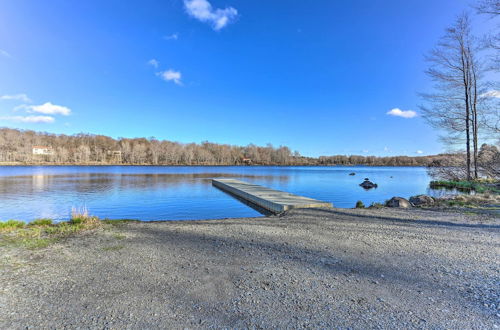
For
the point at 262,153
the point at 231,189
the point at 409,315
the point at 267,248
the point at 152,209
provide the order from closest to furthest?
the point at 409,315 → the point at 267,248 → the point at 152,209 → the point at 231,189 → the point at 262,153

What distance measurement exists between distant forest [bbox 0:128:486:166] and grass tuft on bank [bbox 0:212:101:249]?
3736 inches

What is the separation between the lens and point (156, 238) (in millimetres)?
5891

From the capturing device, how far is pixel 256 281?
348 cm

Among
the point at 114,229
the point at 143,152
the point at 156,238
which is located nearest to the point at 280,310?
the point at 156,238

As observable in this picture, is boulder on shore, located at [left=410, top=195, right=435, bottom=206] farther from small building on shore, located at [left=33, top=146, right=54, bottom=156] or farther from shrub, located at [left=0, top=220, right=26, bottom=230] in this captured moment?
small building on shore, located at [left=33, top=146, right=54, bottom=156]

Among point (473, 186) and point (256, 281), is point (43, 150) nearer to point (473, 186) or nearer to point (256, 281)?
point (256, 281)

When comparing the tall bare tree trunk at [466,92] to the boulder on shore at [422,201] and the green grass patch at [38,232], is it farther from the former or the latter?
the green grass patch at [38,232]

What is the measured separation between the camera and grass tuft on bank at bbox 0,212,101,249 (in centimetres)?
538

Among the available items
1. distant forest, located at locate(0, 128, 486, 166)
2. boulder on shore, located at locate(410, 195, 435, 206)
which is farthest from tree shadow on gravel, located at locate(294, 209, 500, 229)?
distant forest, located at locate(0, 128, 486, 166)

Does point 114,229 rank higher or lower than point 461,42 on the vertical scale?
lower

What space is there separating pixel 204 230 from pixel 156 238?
1.23m

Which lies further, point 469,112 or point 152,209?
point 469,112

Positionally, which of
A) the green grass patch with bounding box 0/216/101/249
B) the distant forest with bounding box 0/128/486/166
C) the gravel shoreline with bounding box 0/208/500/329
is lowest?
the green grass patch with bounding box 0/216/101/249

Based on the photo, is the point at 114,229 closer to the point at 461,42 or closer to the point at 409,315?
the point at 409,315
